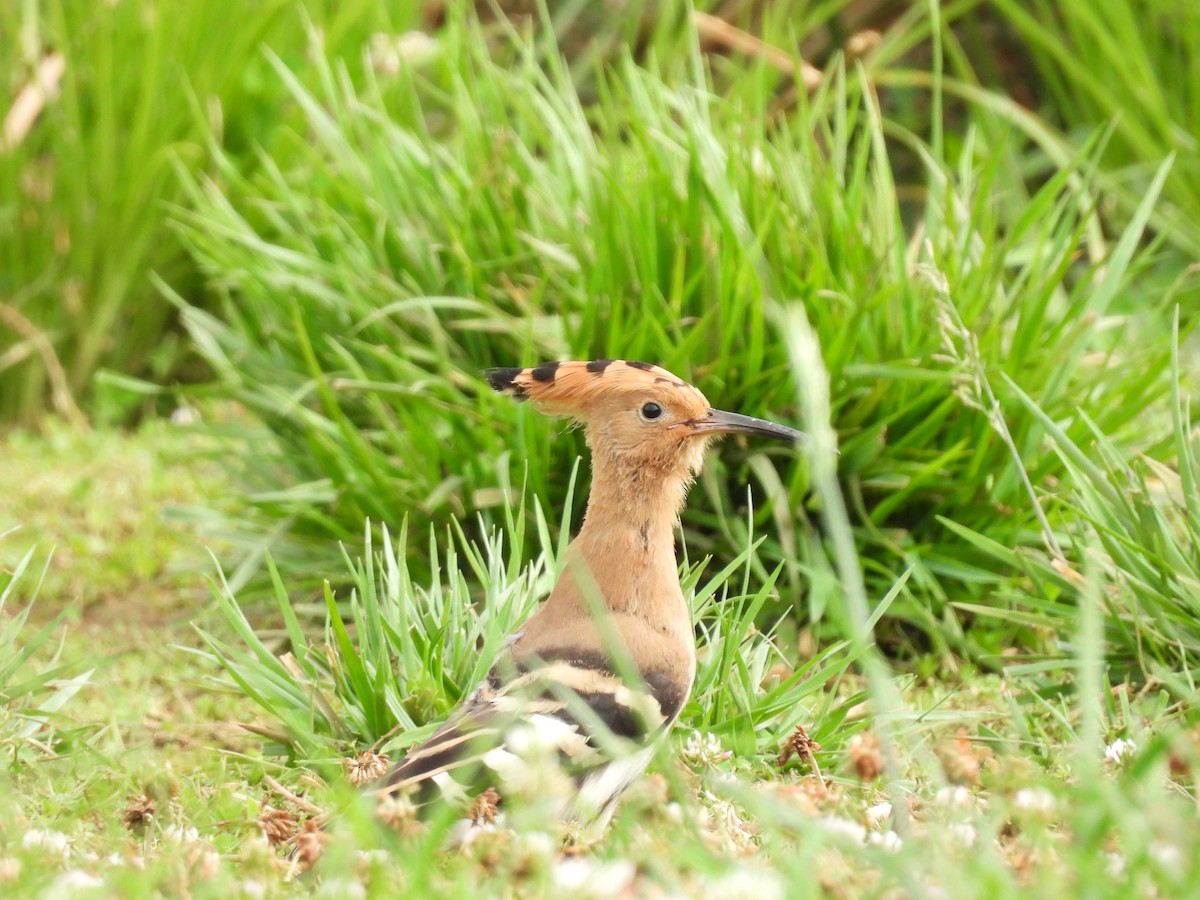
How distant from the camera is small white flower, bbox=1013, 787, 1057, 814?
1.92m

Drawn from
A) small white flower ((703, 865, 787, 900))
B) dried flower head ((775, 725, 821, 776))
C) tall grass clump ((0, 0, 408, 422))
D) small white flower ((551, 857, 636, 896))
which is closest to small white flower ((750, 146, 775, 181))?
dried flower head ((775, 725, 821, 776))

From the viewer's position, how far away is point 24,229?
Result: 521cm

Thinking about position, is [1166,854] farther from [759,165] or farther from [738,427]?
[759,165]

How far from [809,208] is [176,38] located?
237cm

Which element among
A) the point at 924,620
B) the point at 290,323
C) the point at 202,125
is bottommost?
the point at 924,620

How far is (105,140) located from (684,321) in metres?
2.40

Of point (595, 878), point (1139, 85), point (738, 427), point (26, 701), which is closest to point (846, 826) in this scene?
→ point (595, 878)

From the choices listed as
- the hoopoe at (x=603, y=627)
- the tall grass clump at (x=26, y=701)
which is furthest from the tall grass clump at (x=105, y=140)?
the hoopoe at (x=603, y=627)

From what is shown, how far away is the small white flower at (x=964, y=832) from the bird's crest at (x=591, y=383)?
0.93 meters

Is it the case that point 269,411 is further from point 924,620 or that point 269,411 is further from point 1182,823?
point 1182,823

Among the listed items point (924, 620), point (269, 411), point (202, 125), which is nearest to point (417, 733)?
point (924, 620)

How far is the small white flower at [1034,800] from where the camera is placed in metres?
1.92

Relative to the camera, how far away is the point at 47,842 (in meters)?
2.21

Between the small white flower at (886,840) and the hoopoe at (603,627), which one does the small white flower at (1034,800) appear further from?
→ the hoopoe at (603,627)
